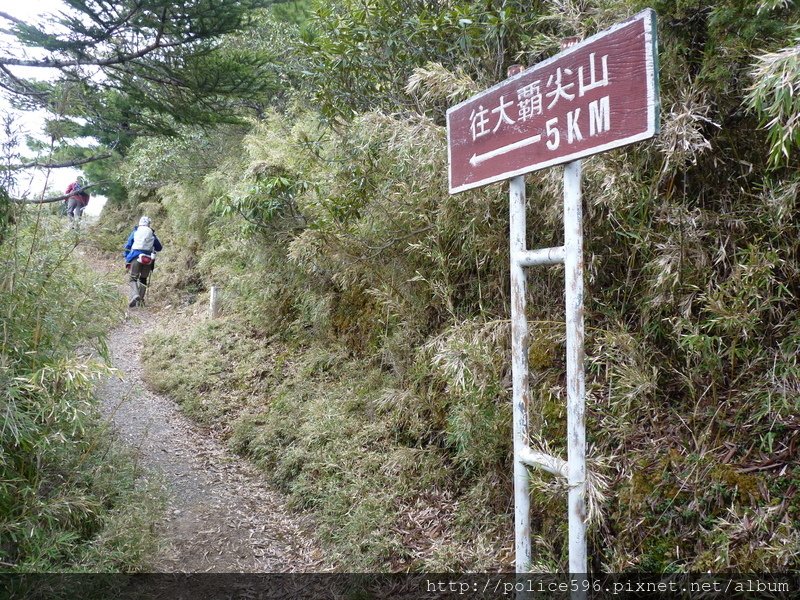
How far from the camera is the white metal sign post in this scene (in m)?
1.94

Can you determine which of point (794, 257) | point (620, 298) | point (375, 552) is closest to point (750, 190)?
point (794, 257)

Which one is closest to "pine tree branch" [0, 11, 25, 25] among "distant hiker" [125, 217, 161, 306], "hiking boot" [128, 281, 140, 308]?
"distant hiker" [125, 217, 161, 306]

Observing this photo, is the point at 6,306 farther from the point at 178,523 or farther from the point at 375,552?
the point at 375,552

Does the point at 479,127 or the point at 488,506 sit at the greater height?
the point at 479,127

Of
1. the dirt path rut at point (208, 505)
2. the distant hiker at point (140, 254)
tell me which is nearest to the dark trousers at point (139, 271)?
the distant hiker at point (140, 254)

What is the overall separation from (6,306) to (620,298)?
403 centimetres

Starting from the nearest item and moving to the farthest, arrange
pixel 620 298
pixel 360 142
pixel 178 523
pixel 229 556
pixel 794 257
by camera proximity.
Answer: pixel 794 257, pixel 620 298, pixel 229 556, pixel 178 523, pixel 360 142

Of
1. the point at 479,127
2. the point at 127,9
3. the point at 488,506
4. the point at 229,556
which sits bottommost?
the point at 229,556

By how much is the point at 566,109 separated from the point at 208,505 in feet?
15.6

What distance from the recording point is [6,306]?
11.4 ft

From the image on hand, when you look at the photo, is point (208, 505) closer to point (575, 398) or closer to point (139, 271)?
point (575, 398)

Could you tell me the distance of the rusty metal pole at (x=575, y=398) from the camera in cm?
209

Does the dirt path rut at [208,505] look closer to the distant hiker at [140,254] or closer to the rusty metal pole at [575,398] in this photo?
the rusty metal pole at [575,398]

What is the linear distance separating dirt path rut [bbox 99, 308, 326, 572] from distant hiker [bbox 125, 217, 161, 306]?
457 centimetres
